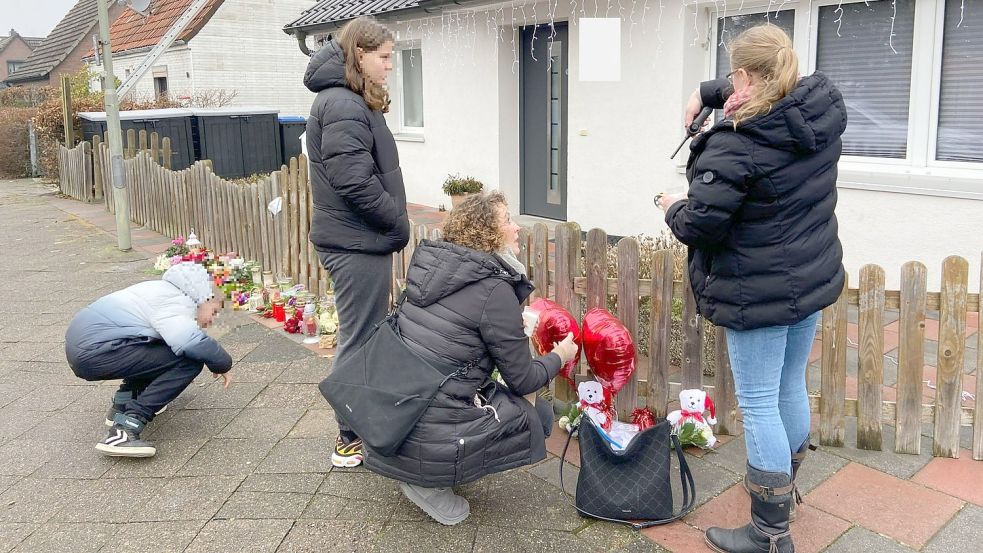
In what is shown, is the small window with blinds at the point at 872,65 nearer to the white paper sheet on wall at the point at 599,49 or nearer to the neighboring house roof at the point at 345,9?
the white paper sheet on wall at the point at 599,49

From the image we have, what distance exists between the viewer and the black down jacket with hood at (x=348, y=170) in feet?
11.1

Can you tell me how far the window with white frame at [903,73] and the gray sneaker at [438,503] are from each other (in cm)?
450

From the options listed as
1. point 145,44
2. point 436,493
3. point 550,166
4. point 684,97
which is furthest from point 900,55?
point 145,44

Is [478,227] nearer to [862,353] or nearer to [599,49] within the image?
[862,353]

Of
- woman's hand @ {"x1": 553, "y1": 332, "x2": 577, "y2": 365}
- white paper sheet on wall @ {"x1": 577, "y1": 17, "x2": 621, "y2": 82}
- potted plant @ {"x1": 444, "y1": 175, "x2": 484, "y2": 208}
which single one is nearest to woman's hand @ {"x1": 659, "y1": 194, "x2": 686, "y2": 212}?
woman's hand @ {"x1": 553, "y1": 332, "x2": 577, "y2": 365}

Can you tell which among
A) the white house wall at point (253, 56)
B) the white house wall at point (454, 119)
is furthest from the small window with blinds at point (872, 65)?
the white house wall at point (253, 56)

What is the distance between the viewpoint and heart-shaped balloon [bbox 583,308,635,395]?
3.74 m

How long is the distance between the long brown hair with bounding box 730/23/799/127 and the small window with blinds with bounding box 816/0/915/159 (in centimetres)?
408

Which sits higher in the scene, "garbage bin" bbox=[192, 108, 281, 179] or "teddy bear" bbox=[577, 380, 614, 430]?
"garbage bin" bbox=[192, 108, 281, 179]

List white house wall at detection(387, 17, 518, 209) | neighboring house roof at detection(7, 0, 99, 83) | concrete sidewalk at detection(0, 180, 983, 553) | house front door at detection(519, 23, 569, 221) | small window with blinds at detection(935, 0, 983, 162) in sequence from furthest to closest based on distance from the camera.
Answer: neighboring house roof at detection(7, 0, 99, 83), white house wall at detection(387, 17, 518, 209), house front door at detection(519, 23, 569, 221), small window with blinds at detection(935, 0, 983, 162), concrete sidewalk at detection(0, 180, 983, 553)

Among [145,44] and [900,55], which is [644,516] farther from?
[145,44]

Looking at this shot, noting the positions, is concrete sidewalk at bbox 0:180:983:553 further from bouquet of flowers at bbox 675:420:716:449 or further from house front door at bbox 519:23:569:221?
house front door at bbox 519:23:569:221

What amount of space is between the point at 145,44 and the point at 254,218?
15.2 metres

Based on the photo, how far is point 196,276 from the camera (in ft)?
13.1
